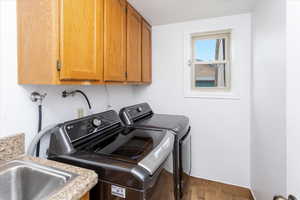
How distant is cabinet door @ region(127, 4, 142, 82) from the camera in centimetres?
168

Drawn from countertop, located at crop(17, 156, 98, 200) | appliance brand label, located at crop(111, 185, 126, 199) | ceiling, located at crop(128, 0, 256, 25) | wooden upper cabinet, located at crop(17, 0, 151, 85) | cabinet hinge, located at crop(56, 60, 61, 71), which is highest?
ceiling, located at crop(128, 0, 256, 25)

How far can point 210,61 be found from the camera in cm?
223

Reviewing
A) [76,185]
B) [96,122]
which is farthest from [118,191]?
[96,122]

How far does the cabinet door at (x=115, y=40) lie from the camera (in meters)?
1.29

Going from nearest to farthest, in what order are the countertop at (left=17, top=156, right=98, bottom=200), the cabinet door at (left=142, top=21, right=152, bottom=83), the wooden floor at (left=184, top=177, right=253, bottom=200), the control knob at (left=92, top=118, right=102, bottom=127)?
the countertop at (left=17, top=156, right=98, bottom=200) → the control knob at (left=92, top=118, right=102, bottom=127) → the wooden floor at (left=184, top=177, right=253, bottom=200) → the cabinet door at (left=142, top=21, right=152, bottom=83)

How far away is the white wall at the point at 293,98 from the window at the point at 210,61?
115 cm

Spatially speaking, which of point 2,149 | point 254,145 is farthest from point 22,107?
point 254,145

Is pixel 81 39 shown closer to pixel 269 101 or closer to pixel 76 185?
pixel 76 185

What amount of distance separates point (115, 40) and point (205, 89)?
1420 millimetres

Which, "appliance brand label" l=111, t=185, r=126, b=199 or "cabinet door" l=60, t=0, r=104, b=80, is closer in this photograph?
"appliance brand label" l=111, t=185, r=126, b=199

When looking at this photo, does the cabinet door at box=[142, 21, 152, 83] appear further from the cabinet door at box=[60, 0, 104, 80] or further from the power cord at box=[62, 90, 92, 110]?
the cabinet door at box=[60, 0, 104, 80]

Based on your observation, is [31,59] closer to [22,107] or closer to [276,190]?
[22,107]

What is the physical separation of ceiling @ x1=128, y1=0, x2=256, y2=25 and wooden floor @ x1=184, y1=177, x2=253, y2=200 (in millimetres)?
2169

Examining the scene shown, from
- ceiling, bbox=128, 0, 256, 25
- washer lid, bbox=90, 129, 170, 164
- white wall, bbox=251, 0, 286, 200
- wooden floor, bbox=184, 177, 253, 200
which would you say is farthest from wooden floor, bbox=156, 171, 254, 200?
ceiling, bbox=128, 0, 256, 25
